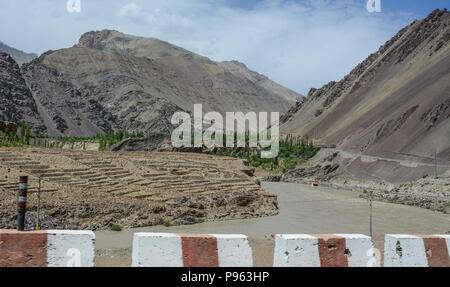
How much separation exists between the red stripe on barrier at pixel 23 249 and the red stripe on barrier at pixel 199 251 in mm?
1768

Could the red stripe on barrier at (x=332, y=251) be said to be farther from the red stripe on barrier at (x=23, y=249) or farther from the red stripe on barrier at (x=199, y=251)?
the red stripe on barrier at (x=23, y=249)

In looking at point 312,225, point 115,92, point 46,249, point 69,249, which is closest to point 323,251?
point 69,249

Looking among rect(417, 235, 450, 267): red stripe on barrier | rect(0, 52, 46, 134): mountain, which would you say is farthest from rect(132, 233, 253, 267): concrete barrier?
rect(0, 52, 46, 134): mountain

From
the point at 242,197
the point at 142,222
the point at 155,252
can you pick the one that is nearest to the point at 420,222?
the point at 242,197

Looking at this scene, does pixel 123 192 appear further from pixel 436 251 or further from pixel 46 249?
pixel 436 251

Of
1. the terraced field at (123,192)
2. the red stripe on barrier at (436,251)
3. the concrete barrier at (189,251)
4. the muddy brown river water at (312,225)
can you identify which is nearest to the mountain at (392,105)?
the muddy brown river water at (312,225)

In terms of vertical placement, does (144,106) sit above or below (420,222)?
above

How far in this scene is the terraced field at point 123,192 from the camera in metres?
17.5

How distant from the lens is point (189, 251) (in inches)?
237

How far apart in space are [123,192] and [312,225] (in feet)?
30.5

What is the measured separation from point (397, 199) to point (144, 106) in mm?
88915
